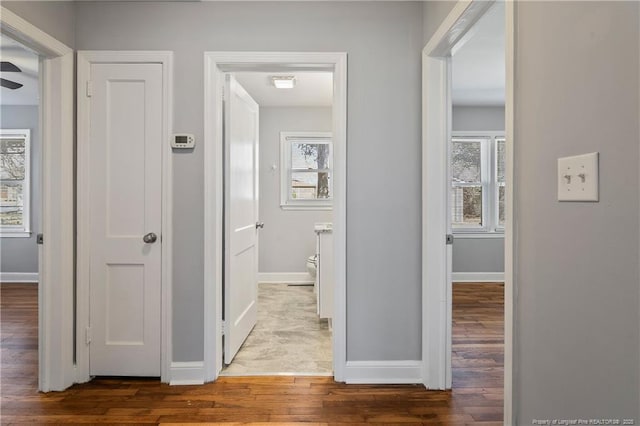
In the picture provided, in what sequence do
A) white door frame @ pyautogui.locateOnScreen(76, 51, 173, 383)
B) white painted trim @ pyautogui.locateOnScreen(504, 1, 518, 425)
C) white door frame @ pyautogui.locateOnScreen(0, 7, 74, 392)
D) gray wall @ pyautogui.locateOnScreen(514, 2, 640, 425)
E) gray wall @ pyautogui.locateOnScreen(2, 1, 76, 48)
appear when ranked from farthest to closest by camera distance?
1. white door frame @ pyautogui.locateOnScreen(76, 51, 173, 383)
2. white door frame @ pyautogui.locateOnScreen(0, 7, 74, 392)
3. gray wall @ pyautogui.locateOnScreen(2, 1, 76, 48)
4. white painted trim @ pyautogui.locateOnScreen(504, 1, 518, 425)
5. gray wall @ pyautogui.locateOnScreen(514, 2, 640, 425)

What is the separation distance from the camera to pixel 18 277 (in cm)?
553

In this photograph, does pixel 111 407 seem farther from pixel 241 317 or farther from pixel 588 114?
pixel 588 114

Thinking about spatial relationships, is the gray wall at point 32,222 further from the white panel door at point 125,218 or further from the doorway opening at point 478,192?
the doorway opening at point 478,192

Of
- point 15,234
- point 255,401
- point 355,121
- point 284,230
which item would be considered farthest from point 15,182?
point 355,121

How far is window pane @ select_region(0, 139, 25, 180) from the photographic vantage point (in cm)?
548

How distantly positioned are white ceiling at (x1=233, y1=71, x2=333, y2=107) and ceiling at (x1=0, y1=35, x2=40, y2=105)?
6.25 ft

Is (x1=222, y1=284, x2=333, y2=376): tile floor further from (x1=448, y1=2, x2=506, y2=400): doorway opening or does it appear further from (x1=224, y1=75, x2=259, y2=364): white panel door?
(x1=448, y1=2, x2=506, y2=400): doorway opening

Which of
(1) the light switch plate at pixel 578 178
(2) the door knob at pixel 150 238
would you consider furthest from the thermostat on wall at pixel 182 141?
(1) the light switch plate at pixel 578 178

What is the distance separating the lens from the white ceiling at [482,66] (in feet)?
9.96

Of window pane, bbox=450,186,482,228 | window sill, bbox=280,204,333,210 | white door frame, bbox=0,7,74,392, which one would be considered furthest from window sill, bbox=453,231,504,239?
white door frame, bbox=0,7,74,392

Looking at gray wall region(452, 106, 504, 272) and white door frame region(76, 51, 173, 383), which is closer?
white door frame region(76, 51, 173, 383)

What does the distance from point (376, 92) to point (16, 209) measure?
227 inches

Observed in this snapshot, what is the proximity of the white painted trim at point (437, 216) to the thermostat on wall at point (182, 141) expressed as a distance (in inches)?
57.3

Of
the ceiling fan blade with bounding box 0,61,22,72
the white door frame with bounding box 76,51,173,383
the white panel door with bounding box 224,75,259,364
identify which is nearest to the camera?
the white door frame with bounding box 76,51,173,383
